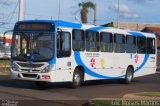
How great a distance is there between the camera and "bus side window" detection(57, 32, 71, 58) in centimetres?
2022

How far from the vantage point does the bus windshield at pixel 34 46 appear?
20.1 metres

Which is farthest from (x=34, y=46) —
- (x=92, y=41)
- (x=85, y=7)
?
(x=85, y=7)

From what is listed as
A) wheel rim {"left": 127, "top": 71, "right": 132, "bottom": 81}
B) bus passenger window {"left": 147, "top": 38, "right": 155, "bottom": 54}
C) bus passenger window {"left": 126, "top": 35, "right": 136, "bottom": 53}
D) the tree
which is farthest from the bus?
the tree

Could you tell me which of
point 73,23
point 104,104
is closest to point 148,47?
point 73,23

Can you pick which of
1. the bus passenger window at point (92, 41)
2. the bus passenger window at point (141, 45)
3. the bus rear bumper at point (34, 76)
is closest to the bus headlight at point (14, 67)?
the bus rear bumper at point (34, 76)

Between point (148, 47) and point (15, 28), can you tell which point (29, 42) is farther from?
point (148, 47)

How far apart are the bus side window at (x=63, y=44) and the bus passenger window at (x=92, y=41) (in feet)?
6.13

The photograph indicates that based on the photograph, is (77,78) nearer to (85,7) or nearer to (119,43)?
(119,43)

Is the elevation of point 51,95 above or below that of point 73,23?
below

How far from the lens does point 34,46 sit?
66.6 ft

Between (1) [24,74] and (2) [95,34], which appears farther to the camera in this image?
(2) [95,34]

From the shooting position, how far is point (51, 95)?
1814 cm

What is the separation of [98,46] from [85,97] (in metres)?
6.14

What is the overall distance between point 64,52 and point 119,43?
226 inches
